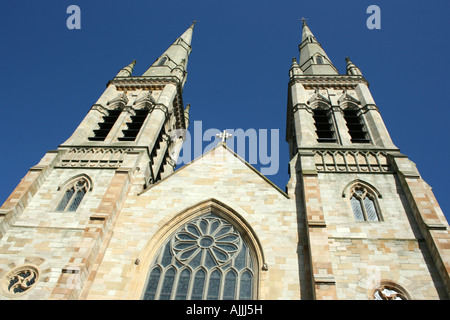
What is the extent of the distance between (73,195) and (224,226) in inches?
224

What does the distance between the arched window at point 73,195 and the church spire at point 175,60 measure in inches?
470

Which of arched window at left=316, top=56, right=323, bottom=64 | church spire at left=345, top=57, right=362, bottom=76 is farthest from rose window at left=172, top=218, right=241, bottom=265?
arched window at left=316, top=56, right=323, bottom=64

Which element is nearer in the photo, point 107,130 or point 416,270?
point 416,270

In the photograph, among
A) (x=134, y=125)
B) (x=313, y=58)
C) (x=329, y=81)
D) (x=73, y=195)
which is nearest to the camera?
(x=73, y=195)

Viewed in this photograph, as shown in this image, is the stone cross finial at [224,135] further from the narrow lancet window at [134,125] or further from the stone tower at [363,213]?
the narrow lancet window at [134,125]

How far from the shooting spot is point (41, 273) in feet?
34.4

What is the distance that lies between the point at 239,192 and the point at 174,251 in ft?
10.5

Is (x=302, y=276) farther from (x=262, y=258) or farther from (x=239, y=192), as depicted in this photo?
(x=239, y=192)

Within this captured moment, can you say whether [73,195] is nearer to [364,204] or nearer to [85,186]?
[85,186]

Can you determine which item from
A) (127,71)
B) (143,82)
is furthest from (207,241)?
(127,71)

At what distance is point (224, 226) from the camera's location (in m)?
12.4

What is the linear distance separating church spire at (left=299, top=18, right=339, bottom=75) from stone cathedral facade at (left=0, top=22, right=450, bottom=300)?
8.57 metres
